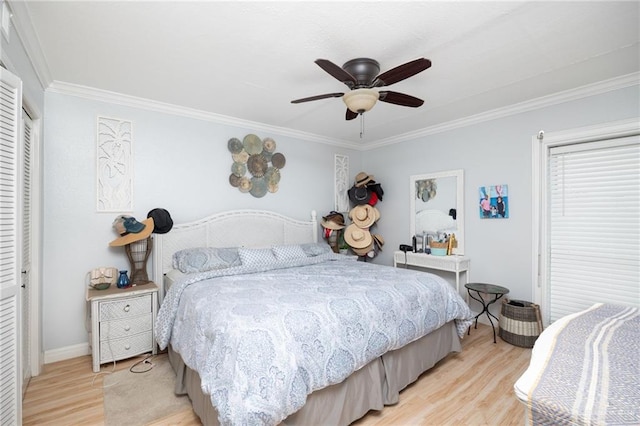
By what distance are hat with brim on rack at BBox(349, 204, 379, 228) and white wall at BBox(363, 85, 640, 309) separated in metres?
0.95

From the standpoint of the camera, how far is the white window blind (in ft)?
9.05

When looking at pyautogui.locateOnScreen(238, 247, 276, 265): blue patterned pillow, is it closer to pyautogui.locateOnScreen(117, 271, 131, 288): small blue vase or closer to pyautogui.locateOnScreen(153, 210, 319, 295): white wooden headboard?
pyautogui.locateOnScreen(153, 210, 319, 295): white wooden headboard

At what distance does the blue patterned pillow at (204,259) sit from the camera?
305cm

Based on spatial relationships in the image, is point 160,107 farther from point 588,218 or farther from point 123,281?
point 588,218

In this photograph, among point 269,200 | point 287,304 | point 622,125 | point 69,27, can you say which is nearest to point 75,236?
point 69,27

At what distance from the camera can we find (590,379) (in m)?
0.94

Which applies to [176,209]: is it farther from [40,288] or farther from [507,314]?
[507,314]

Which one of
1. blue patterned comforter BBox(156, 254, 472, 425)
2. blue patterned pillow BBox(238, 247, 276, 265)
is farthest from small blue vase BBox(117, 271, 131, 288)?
blue patterned pillow BBox(238, 247, 276, 265)

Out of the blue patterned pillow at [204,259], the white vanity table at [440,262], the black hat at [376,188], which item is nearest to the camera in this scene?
the blue patterned pillow at [204,259]

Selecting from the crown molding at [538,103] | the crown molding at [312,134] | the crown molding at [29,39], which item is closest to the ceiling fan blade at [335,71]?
the crown molding at [29,39]

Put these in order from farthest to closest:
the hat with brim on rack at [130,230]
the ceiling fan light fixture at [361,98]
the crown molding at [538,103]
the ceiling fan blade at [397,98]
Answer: the hat with brim on rack at [130,230], the crown molding at [538,103], the ceiling fan blade at [397,98], the ceiling fan light fixture at [361,98]

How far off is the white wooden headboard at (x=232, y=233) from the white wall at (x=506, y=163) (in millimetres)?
2088

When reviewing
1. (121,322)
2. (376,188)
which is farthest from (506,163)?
(121,322)

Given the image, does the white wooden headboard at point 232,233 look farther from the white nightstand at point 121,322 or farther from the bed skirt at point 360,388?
the bed skirt at point 360,388
